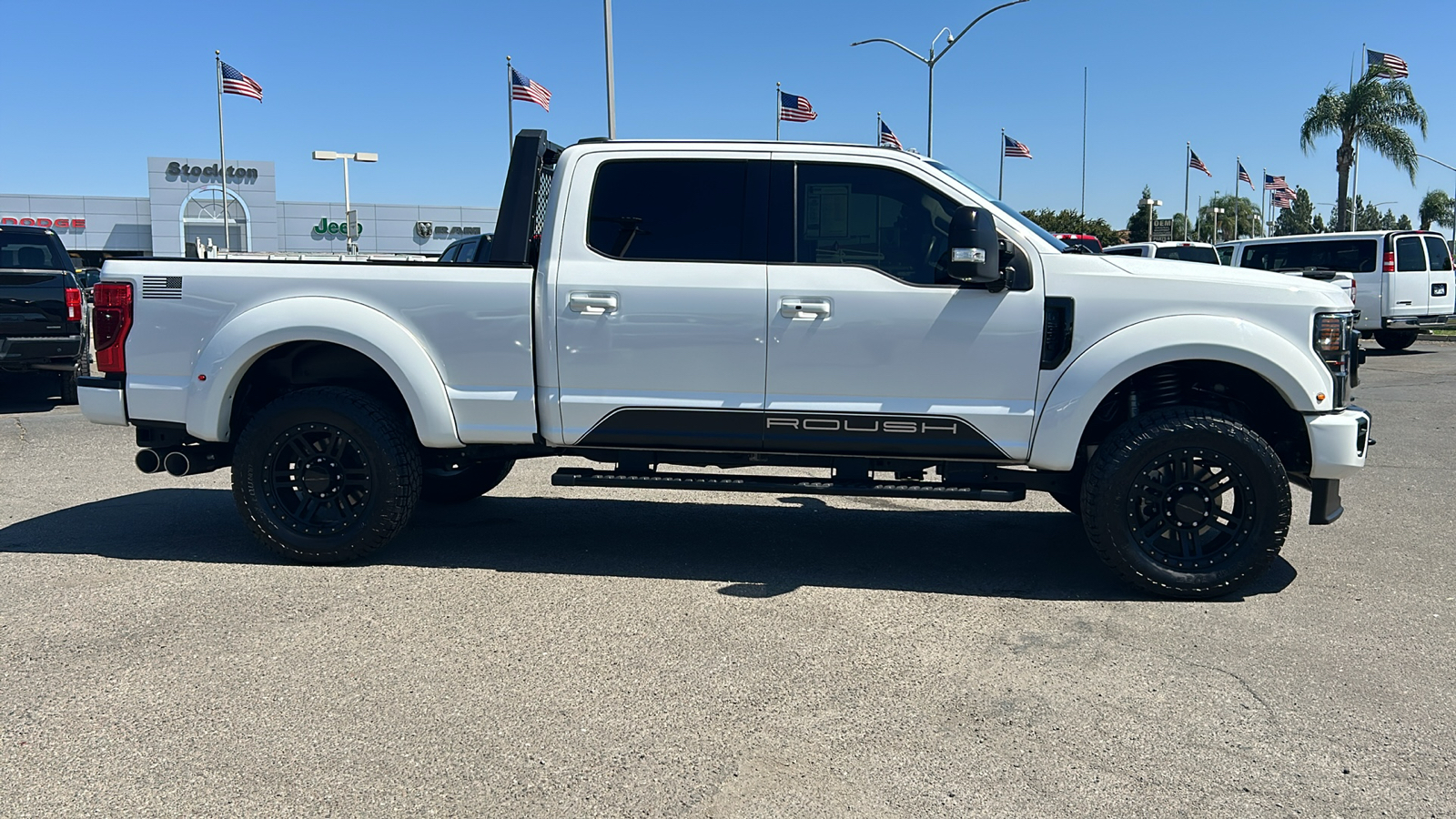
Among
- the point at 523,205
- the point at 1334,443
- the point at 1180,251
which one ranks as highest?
the point at 1180,251

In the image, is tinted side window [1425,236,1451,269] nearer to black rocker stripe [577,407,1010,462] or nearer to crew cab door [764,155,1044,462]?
crew cab door [764,155,1044,462]

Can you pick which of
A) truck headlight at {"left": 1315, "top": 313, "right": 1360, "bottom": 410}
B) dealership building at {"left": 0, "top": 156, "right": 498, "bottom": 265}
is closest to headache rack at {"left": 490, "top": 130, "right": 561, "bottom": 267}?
truck headlight at {"left": 1315, "top": 313, "right": 1360, "bottom": 410}

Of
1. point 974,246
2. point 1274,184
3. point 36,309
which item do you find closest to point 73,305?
point 36,309

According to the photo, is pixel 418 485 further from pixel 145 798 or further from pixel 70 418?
pixel 70 418

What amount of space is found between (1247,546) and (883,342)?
191cm

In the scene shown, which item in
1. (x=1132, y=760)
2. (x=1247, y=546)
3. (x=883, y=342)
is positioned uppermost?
(x=883, y=342)

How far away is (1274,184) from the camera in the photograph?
5134cm

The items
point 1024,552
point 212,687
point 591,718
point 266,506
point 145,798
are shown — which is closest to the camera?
point 145,798

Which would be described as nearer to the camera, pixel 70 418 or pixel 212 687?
pixel 212 687

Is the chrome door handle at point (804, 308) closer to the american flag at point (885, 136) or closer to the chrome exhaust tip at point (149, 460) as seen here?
the chrome exhaust tip at point (149, 460)

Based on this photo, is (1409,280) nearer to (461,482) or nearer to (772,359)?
(772,359)

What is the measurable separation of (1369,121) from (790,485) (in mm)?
39222

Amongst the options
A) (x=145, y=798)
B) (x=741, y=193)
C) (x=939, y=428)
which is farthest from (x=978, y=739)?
(x=741, y=193)

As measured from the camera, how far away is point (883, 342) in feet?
16.1
